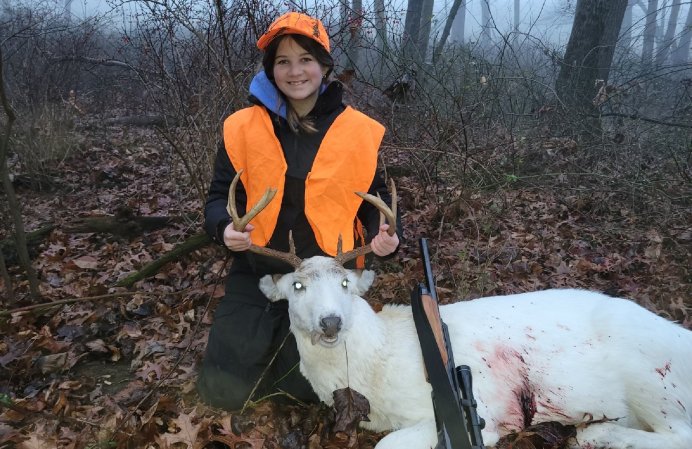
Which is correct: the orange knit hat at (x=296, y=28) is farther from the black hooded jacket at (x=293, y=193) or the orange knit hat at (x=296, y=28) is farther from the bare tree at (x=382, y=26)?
the bare tree at (x=382, y=26)

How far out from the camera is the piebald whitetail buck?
3.00m

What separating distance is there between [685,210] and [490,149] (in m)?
2.19

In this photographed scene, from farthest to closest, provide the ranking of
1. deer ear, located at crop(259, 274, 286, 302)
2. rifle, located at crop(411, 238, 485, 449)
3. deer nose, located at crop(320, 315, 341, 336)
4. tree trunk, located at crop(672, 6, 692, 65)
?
tree trunk, located at crop(672, 6, 692, 65), deer ear, located at crop(259, 274, 286, 302), deer nose, located at crop(320, 315, 341, 336), rifle, located at crop(411, 238, 485, 449)

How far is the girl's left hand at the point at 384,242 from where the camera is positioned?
10.2 ft

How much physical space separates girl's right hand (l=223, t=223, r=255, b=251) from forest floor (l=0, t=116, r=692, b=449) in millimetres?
1083

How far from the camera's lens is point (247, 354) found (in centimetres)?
366

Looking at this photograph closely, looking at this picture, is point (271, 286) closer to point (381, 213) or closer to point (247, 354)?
point (247, 354)

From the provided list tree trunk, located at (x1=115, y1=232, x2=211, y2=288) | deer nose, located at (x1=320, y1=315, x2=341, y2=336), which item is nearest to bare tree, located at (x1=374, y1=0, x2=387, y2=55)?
tree trunk, located at (x1=115, y1=232, x2=211, y2=288)

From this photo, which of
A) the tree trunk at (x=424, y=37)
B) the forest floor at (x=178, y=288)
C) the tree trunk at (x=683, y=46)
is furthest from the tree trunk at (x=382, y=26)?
the tree trunk at (x=683, y=46)

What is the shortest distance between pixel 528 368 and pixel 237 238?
6.20 ft

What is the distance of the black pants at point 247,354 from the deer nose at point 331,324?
831 millimetres

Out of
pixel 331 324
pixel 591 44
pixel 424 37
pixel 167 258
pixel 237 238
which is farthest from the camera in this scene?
pixel 424 37

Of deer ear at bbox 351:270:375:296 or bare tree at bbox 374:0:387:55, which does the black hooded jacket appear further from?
Answer: bare tree at bbox 374:0:387:55

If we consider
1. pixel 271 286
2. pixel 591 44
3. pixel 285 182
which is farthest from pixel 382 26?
pixel 271 286
